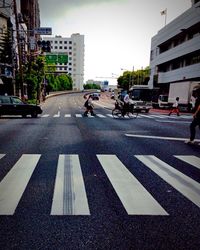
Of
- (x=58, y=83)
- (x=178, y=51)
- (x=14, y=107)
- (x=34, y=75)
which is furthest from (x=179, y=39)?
(x=58, y=83)

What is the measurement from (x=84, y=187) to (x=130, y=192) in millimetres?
788

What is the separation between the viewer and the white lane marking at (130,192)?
3661 mm

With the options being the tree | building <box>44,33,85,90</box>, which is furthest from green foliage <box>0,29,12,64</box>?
building <box>44,33,85,90</box>

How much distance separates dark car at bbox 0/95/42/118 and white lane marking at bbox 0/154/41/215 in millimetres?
14223

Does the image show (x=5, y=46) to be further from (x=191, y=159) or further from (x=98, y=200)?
(x=98, y=200)

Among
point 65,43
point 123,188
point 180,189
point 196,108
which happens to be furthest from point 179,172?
point 65,43

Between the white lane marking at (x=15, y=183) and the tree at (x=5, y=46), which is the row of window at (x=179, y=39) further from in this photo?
the white lane marking at (x=15, y=183)

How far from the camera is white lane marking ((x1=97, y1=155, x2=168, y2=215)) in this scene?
3661mm

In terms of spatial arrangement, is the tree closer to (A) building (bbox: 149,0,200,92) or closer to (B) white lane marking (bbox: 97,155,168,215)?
(A) building (bbox: 149,0,200,92)

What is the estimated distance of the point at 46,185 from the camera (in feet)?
15.2

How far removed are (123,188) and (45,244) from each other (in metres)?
2.01

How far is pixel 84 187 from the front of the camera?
14.9 feet

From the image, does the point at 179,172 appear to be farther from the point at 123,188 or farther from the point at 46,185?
the point at 46,185

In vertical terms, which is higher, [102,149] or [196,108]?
[196,108]
